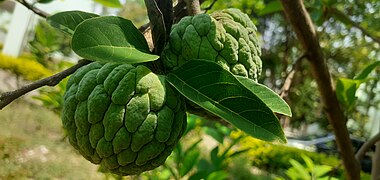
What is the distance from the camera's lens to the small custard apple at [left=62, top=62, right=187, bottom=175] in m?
0.49

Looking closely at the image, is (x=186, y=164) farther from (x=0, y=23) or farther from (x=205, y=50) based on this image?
(x=0, y=23)

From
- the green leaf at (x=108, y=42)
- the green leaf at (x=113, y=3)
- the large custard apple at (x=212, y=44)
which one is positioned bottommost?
the green leaf at (x=113, y=3)

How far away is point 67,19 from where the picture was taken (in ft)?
1.85

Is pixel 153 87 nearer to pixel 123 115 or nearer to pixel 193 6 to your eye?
pixel 123 115

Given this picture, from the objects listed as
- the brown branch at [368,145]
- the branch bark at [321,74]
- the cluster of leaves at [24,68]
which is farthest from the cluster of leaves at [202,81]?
the cluster of leaves at [24,68]

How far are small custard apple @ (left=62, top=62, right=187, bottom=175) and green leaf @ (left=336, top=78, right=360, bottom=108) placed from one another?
70 cm

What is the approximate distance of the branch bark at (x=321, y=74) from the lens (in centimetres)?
98

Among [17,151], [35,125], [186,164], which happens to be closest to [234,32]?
[186,164]

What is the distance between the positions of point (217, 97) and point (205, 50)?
9 cm

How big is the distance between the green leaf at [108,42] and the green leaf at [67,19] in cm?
9

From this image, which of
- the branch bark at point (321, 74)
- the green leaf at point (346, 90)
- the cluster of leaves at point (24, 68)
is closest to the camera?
the branch bark at point (321, 74)

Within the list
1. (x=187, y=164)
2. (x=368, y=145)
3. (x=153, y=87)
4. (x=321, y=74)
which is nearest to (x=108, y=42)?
(x=153, y=87)

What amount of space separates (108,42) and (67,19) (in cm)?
14

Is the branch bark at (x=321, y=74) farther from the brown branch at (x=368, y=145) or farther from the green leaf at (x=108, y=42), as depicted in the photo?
the green leaf at (x=108, y=42)
